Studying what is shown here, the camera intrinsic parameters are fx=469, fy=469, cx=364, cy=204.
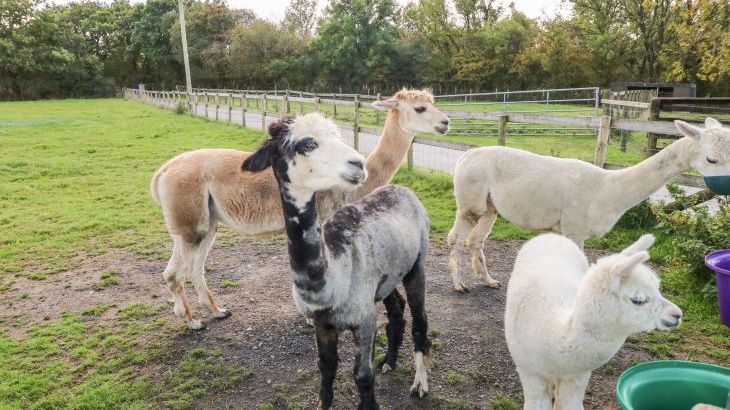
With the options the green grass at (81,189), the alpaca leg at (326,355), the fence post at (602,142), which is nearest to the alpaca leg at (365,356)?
the alpaca leg at (326,355)

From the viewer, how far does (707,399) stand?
255 centimetres

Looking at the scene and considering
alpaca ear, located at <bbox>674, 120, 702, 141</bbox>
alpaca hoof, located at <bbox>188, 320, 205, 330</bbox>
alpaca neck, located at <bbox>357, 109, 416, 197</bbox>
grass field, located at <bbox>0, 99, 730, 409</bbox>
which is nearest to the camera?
grass field, located at <bbox>0, 99, 730, 409</bbox>

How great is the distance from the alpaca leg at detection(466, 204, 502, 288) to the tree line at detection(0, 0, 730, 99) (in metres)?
26.8

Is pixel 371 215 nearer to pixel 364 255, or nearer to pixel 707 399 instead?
pixel 364 255

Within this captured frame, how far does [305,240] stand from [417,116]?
124 inches

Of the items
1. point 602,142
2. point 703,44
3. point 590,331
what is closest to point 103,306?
point 590,331

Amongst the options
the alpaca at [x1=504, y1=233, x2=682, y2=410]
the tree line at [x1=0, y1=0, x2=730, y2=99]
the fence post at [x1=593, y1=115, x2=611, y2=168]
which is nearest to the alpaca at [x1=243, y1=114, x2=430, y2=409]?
the alpaca at [x1=504, y1=233, x2=682, y2=410]

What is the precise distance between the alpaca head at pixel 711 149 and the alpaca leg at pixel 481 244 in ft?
6.08

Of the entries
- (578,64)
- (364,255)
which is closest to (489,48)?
(578,64)

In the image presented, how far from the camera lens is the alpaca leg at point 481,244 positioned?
500 cm

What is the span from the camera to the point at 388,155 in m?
5.02

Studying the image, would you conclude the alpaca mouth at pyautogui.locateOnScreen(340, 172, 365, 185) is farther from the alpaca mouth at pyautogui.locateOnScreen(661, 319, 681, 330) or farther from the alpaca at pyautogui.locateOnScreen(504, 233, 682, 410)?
the alpaca mouth at pyautogui.locateOnScreen(661, 319, 681, 330)

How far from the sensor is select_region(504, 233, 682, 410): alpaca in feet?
6.93

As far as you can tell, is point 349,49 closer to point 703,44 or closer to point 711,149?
point 703,44
